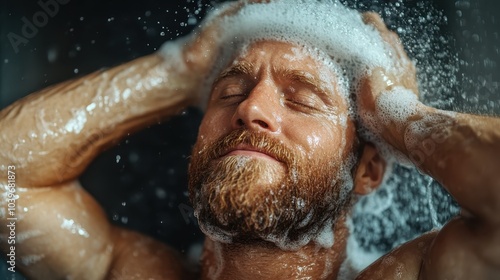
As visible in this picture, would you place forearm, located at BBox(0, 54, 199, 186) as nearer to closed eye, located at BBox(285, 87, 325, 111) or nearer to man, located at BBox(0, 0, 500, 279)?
man, located at BBox(0, 0, 500, 279)

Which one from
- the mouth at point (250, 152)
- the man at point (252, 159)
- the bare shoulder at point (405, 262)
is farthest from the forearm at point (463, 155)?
the mouth at point (250, 152)

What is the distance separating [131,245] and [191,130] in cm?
37

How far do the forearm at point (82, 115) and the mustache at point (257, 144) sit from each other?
244 millimetres

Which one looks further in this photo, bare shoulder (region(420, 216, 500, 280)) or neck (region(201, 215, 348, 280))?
neck (region(201, 215, 348, 280))

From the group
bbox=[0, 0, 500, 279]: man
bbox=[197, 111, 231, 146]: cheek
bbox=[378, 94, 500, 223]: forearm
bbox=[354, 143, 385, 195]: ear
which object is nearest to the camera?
bbox=[378, 94, 500, 223]: forearm

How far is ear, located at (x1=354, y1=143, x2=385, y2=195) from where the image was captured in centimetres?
108

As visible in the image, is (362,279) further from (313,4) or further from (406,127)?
(313,4)

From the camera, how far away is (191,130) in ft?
4.62

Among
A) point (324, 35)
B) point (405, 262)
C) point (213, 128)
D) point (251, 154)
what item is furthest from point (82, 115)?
point (405, 262)

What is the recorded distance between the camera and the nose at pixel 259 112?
3.02ft

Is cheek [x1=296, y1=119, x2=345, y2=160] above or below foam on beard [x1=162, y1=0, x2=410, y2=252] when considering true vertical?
below

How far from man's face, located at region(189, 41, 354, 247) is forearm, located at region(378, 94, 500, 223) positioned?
0.15 meters

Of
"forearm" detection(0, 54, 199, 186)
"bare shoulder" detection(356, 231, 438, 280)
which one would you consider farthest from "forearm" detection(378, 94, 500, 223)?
"forearm" detection(0, 54, 199, 186)

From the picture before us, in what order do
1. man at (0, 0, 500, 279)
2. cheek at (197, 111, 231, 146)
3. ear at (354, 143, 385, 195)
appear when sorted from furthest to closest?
1. ear at (354, 143, 385, 195)
2. cheek at (197, 111, 231, 146)
3. man at (0, 0, 500, 279)
